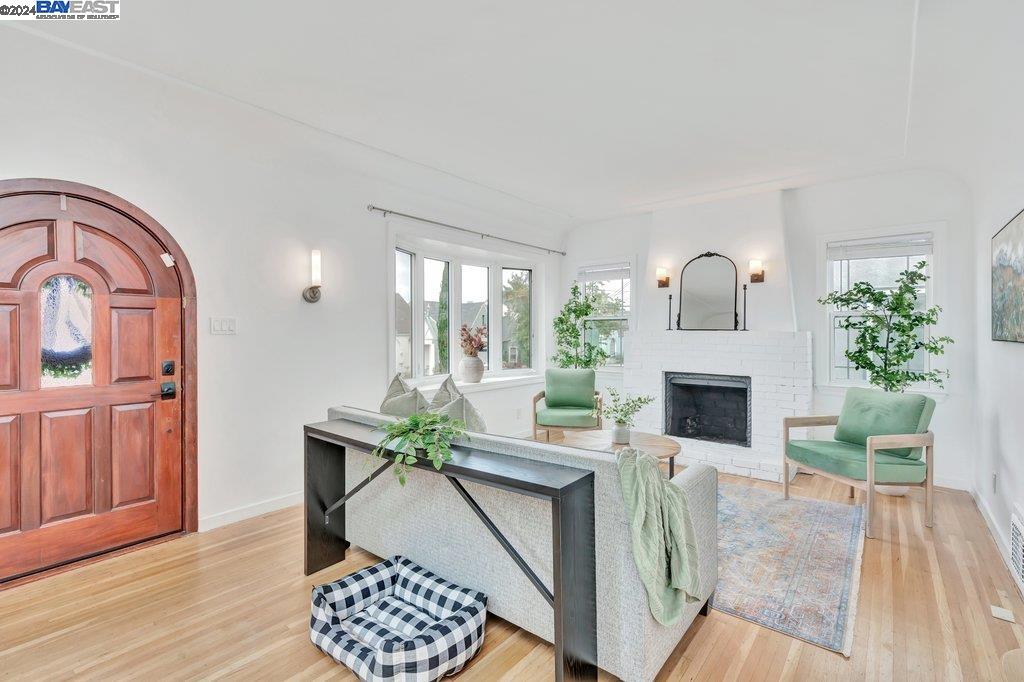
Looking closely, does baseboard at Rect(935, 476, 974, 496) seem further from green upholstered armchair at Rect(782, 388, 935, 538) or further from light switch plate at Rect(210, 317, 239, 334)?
light switch plate at Rect(210, 317, 239, 334)

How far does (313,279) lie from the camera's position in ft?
11.9

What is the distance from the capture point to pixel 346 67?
248 centimetres

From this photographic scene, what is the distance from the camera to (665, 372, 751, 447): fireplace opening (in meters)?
4.66

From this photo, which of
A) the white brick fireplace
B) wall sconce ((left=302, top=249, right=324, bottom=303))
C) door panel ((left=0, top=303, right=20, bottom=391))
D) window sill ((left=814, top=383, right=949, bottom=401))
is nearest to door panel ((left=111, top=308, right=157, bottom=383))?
door panel ((left=0, top=303, right=20, bottom=391))

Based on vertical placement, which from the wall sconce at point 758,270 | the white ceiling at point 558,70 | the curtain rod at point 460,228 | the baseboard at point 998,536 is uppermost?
the white ceiling at point 558,70

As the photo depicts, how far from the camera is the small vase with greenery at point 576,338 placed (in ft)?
19.0

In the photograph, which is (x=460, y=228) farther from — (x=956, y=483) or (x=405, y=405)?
(x=956, y=483)

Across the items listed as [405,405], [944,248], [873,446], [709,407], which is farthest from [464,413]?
[944,248]

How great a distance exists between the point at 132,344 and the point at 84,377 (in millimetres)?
274

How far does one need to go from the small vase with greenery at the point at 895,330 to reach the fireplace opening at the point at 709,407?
0.94 metres

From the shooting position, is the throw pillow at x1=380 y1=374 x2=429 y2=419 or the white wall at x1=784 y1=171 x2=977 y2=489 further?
the white wall at x1=784 y1=171 x2=977 y2=489

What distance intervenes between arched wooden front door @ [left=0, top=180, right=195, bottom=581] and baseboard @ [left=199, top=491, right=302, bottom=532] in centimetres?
15

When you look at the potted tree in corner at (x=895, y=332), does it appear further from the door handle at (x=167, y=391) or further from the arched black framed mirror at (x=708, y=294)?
the door handle at (x=167, y=391)

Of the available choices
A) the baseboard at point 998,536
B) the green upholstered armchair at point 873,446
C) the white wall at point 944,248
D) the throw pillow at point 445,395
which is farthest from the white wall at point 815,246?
the throw pillow at point 445,395
